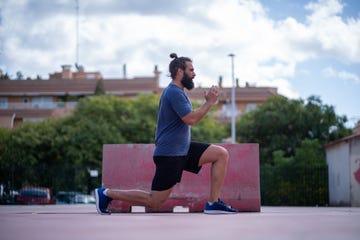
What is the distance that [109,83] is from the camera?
83062mm

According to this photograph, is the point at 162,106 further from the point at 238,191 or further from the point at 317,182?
the point at 317,182

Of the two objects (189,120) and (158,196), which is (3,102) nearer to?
(158,196)

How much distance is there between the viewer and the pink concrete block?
38.7ft

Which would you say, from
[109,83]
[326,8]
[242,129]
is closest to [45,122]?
[242,129]

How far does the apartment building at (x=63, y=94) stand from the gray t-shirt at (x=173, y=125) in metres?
70.8

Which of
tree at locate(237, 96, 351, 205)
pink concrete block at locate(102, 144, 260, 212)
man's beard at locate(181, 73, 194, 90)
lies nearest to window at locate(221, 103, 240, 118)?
tree at locate(237, 96, 351, 205)

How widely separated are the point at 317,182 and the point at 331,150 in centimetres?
160

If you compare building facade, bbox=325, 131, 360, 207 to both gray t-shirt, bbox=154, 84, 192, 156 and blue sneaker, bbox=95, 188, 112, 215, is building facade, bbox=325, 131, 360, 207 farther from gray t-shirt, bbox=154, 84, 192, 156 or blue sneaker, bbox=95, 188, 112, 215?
gray t-shirt, bbox=154, 84, 192, 156

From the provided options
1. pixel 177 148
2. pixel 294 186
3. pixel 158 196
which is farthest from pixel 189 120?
pixel 294 186

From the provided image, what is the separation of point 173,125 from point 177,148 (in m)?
0.27

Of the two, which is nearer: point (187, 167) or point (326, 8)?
point (187, 167)

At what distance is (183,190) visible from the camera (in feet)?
39.5

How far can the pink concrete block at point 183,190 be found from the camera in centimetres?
1180

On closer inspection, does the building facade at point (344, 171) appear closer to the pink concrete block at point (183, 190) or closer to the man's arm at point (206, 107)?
the pink concrete block at point (183, 190)
